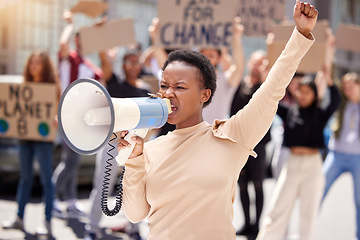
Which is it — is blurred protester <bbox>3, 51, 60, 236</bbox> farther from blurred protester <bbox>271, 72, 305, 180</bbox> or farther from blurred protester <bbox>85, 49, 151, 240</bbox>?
blurred protester <bbox>271, 72, 305, 180</bbox>

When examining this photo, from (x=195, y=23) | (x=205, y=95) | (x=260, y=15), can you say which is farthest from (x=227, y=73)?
(x=205, y=95)

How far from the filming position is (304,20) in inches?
74.9

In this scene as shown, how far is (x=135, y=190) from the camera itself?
2.04 meters

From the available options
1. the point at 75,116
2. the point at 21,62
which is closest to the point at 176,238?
the point at 75,116

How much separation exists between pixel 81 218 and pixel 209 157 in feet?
13.8

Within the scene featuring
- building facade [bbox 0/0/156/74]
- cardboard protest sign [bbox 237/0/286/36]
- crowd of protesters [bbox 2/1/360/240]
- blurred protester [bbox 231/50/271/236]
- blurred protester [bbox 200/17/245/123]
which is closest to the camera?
blurred protester [bbox 200/17/245/123]

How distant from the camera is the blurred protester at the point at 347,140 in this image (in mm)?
5512

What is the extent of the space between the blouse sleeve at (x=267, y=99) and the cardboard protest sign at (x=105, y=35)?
3385 millimetres

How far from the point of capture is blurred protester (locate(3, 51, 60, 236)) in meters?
5.15

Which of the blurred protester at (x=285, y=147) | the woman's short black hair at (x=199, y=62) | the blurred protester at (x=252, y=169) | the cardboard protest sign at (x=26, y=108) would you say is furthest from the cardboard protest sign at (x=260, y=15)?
the woman's short black hair at (x=199, y=62)

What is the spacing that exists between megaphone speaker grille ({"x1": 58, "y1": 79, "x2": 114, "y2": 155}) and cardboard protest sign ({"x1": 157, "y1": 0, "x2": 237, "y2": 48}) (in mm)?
2851

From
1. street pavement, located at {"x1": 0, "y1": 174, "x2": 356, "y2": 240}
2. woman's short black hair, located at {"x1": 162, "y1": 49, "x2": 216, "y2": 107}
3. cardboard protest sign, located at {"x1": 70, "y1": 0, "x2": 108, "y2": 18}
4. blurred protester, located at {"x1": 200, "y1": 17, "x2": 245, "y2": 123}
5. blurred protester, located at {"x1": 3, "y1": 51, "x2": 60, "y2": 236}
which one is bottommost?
street pavement, located at {"x1": 0, "y1": 174, "x2": 356, "y2": 240}

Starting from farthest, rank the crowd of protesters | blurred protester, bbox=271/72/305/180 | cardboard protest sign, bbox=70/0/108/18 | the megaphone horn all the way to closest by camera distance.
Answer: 1. cardboard protest sign, bbox=70/0/108/18
2. blurred protester, bbox=271/72/305/180
3. the crowd of protesters
4. the megaphone horn

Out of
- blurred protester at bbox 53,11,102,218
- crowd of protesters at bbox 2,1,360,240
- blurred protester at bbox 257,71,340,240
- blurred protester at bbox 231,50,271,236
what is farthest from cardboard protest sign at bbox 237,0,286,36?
blurred protester at bbox 53,11,102,218
